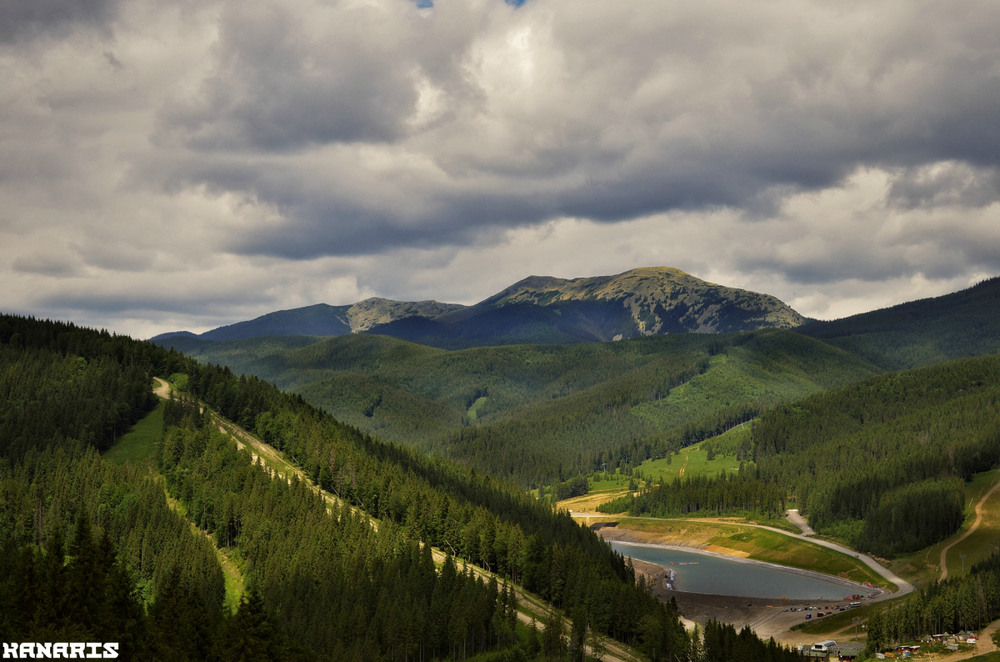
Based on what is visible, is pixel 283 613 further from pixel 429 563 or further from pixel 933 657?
pixel 933 657

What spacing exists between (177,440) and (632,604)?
11961cm

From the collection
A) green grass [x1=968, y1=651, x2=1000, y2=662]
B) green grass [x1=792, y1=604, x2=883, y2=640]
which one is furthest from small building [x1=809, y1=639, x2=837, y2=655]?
green grass [x1=968, y1=651, x2=1000, y2=662]

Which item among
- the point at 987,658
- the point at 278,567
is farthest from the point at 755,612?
the point at 278,567

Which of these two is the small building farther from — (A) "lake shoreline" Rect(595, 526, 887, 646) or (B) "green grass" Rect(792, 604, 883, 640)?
(B) "green grass" Rect(792, 604, 883, 640)

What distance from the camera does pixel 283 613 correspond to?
125 metres

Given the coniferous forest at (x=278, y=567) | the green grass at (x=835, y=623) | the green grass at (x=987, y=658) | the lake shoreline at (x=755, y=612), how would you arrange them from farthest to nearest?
1. the lake shoreline at (x=755, y=612)
2. the green grass at (x=835, y=623)
3. the green grass at (x=987, y=658)
4. the coniferous forest at (x=278, y=567)

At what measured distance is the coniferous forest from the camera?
A: 8662cm

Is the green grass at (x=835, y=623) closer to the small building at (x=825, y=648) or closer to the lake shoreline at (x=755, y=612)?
the lake shoreline at (x=755, y=612)

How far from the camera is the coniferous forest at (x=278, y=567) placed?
284ft

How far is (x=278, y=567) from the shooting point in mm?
142250

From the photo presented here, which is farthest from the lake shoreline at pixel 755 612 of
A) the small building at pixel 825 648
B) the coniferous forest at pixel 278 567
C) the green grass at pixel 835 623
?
the coniferous forest at pixel 278 567

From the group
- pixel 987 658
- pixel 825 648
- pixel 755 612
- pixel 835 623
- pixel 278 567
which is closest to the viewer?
pixel 987 658

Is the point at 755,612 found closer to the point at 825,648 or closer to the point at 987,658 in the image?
the point at 825,648

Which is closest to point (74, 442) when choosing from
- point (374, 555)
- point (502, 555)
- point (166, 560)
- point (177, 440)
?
point (177, 440)
